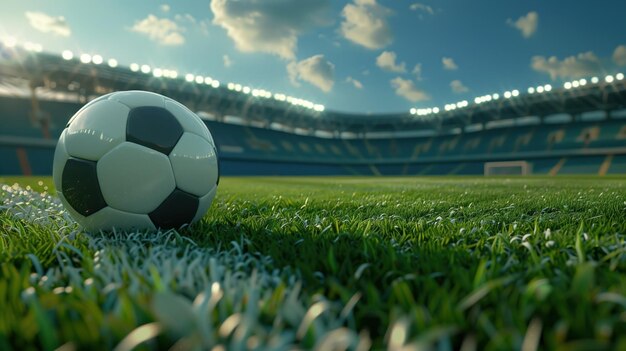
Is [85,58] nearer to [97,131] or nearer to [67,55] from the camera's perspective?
[67,55]

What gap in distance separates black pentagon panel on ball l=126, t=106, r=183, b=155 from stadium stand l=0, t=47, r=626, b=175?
32.9 m

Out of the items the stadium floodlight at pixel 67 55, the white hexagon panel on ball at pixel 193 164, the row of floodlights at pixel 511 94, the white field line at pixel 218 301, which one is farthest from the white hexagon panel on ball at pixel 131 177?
the row of floodlights at pixel 511 94

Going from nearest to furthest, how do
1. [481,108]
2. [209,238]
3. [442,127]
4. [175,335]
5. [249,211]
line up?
[175,335], [209,238], [249,211], [481,108], [442,127]

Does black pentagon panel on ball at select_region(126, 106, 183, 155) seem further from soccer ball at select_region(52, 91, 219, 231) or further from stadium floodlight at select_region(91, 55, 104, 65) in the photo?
stadium floodlight at select_region(91, 55, 104, 65)

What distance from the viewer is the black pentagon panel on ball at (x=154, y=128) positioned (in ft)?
7.66

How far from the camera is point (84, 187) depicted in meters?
2.32

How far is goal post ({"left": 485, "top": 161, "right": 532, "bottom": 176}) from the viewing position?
3791 centimetres

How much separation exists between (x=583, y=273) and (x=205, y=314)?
1.01 metres

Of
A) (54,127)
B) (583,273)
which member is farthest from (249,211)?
(54,127)

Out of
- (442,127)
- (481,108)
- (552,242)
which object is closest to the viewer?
(552,242)

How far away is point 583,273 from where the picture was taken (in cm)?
100

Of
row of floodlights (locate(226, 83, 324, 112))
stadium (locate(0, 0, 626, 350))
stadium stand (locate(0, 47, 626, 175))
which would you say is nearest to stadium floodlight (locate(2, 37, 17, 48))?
Answer: stadium stand (locate(0, 47, 626, 175))

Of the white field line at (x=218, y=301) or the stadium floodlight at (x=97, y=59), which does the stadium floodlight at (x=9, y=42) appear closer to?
the stadium floodlight at (x=97, y=59)

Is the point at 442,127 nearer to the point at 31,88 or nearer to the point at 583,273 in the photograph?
the point at 31,88
